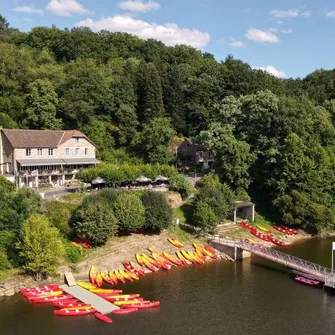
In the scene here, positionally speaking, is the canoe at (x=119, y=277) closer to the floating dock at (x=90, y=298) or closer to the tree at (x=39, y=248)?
the floating dock at (x=90, y=298)

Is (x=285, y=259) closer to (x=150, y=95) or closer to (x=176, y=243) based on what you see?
(x=176, y=243)

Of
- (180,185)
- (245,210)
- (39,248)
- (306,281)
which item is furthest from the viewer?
(245,210)

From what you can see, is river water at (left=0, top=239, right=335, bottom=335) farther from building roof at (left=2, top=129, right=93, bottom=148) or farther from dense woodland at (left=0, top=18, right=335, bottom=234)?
building roof at (left=2, top=129, right=93, bottom=148)

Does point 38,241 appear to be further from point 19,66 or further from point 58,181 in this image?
point 19,66

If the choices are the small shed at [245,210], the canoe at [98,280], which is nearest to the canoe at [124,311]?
the canoe at [98,280]

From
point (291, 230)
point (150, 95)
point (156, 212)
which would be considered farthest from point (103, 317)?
point (150, 95)

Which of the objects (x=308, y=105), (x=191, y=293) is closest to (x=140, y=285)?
(x=191, y=293)

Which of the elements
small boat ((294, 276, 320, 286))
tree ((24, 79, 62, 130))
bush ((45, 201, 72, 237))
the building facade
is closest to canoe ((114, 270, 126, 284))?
bush ((45, 201, 72, 237))
